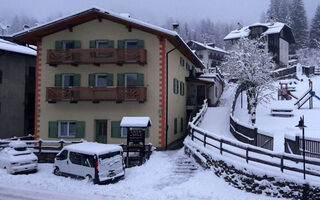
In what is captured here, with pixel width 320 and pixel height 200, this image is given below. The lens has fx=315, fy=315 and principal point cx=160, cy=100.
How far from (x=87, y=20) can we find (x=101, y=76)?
459cm

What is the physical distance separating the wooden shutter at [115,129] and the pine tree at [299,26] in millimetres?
75588

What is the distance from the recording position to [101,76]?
81.7 feet

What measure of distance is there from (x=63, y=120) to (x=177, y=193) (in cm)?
1369

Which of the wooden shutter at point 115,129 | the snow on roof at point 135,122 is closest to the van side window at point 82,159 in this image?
the snow on roof at point 135,122

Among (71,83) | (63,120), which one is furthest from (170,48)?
(63,120)

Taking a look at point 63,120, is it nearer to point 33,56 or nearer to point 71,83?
point 71,83

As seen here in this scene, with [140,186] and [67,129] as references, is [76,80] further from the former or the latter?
[140,186]

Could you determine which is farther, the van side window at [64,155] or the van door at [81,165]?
the van side window at [64,155]

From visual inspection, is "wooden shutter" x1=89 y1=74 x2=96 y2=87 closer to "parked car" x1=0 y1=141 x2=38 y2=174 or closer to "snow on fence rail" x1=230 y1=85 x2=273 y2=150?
"parked car" x1=0 y1=141 x2=38 y2=174

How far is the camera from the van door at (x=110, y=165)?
16.1 m

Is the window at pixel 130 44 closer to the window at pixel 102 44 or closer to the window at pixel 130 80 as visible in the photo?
the window at pixel 102 44

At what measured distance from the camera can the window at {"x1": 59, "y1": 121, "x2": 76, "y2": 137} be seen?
24.9 m

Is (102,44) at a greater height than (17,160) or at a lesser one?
greater

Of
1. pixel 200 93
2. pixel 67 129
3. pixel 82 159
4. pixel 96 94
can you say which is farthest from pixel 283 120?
pixel 82 159
